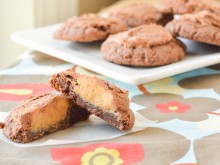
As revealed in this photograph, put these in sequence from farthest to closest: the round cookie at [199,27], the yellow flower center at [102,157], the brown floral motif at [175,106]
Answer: the round cookie at [199,27] < the brown floral motif at [175,106] < the yellow flower center at [102,157]

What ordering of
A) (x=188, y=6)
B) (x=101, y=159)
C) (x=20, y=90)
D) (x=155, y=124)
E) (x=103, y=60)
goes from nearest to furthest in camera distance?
1. (x=101, y=159)
2. (x=155, y=124)
3. (x=20, y=90)
4. (x=103, y=60)
5. (x=188, y=6)

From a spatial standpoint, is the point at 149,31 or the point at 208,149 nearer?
the point at 208,149

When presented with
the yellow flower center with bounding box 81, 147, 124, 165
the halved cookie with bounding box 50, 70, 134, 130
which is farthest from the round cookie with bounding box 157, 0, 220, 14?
the yellow flower center with bounding box 81, 147, 124, 165

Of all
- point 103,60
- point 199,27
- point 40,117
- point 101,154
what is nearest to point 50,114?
point 40,117

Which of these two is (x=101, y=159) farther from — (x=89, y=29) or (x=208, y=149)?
(x=89, y=29)

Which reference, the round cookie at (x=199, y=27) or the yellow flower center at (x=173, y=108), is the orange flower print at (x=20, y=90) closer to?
the yellow flower center at (x=173, y=108)

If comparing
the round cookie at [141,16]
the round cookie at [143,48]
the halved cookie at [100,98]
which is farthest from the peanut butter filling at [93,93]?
the round cookie at [141,16]

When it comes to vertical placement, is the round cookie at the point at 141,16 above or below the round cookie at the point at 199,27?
below
